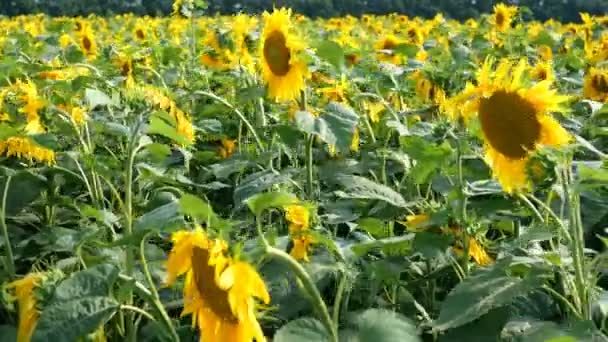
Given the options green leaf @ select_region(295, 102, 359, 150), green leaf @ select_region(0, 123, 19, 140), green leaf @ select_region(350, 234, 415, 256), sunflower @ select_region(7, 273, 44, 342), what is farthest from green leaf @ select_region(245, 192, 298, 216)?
green leaf @ select_region(0, 123, 19, 140)

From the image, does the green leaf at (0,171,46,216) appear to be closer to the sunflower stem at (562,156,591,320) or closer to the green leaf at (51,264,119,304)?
the green leaf at (51,264,119,304)

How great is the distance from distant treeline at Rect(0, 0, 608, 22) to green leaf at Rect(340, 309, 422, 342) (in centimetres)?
1591

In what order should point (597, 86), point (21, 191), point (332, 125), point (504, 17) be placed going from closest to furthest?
point (332, 125) < point (21, 191) < point (597, 86) < point (504, 17)

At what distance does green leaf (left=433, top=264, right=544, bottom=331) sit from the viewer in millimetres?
1407

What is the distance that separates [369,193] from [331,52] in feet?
1.96

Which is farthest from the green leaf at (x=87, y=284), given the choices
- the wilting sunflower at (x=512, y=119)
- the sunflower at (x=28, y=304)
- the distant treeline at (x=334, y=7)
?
the distant treeline at (x=334, y=7)

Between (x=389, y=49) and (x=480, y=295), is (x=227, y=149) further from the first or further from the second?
(x=480, y=295)

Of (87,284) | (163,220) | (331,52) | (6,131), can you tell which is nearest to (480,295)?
(163,220)

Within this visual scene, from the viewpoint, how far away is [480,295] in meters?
1.44

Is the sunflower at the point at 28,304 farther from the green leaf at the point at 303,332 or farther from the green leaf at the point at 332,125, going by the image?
the green leaf at the point at 332,125

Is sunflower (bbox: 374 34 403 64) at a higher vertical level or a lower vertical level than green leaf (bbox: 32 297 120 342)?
higher

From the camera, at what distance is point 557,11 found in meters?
17.4

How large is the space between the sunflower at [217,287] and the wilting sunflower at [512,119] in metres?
0.54

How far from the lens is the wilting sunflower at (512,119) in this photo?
1.58 meters
